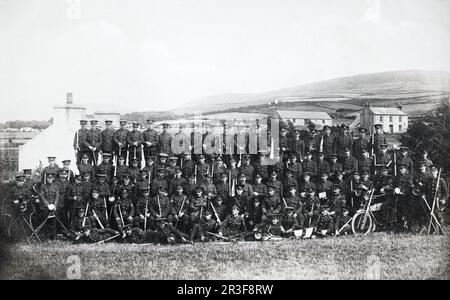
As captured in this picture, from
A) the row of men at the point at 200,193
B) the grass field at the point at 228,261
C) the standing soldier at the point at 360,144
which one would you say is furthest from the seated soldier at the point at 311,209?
the standing soldier at the point at 360,144

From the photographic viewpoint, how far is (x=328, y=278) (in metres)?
7.80

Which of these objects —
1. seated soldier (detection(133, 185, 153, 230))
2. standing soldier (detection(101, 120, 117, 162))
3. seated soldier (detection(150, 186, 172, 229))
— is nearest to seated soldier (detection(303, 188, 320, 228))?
seated soldier (detection(150, 186, 172, 229))

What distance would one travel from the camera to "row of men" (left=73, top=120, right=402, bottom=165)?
9000 mm

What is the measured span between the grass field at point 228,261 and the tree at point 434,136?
209 cm

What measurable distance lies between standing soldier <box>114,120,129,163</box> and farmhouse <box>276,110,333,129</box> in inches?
130

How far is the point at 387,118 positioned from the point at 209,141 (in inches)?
153

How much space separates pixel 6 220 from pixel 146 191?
2774 millimetres

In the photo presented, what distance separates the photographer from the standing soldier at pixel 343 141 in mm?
9219

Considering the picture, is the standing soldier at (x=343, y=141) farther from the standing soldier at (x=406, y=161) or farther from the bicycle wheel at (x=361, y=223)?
the bicycle wheel at (x=361, y=223)

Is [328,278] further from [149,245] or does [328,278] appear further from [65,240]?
[65,240]

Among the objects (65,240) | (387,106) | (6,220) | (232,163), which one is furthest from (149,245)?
(387,106)

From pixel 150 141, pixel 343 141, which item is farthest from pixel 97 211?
pixel 343 141

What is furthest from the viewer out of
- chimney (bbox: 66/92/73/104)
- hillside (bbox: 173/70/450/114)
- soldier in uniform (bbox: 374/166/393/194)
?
hillside (bbox: 173/70/450/114)

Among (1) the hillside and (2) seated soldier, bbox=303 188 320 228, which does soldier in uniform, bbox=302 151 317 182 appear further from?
(1) the hillside
